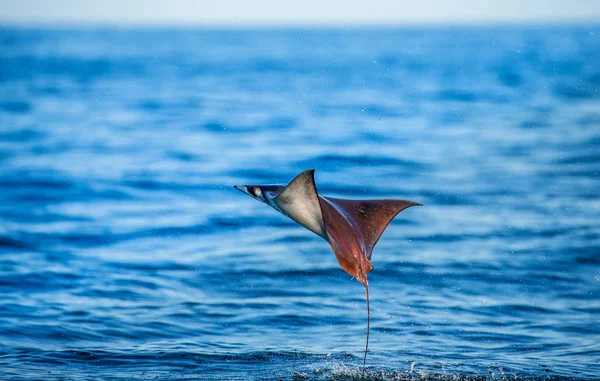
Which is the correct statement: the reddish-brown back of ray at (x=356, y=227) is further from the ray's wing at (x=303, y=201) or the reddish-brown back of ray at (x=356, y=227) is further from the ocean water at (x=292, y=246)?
the ocean water at (x=292, y=246)

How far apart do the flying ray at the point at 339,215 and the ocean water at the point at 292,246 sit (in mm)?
1391

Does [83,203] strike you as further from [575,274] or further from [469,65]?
[469,65]

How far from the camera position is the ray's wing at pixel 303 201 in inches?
211

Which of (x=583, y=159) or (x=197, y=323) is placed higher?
(x=583, y=159)

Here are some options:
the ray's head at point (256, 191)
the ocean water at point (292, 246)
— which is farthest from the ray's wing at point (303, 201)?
the ocean water at point (292, 246)

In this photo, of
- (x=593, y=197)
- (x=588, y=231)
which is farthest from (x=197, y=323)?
(x=593, y=197)

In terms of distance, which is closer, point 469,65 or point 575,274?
point 575,274

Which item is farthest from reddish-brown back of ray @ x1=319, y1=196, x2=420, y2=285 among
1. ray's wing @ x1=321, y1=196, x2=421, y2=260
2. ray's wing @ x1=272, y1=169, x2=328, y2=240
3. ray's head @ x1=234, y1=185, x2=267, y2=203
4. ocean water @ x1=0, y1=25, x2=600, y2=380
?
ocean water @ x1=0, y1=25, x2=600, y2=380

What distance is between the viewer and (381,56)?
63344mm

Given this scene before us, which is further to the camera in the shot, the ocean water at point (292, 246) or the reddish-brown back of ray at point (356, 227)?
the ocean water at point (292, 246)

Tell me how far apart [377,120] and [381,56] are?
39.2 metres

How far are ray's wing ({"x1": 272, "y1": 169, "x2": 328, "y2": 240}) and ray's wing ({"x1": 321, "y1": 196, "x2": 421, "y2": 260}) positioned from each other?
0.49 meters

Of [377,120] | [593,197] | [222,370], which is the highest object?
[377,120]

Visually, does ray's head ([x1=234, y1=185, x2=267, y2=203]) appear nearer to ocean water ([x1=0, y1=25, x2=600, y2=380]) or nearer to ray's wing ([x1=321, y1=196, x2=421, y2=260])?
ray's wing ([x1=321, y1=196, x2=421, y2=260])
